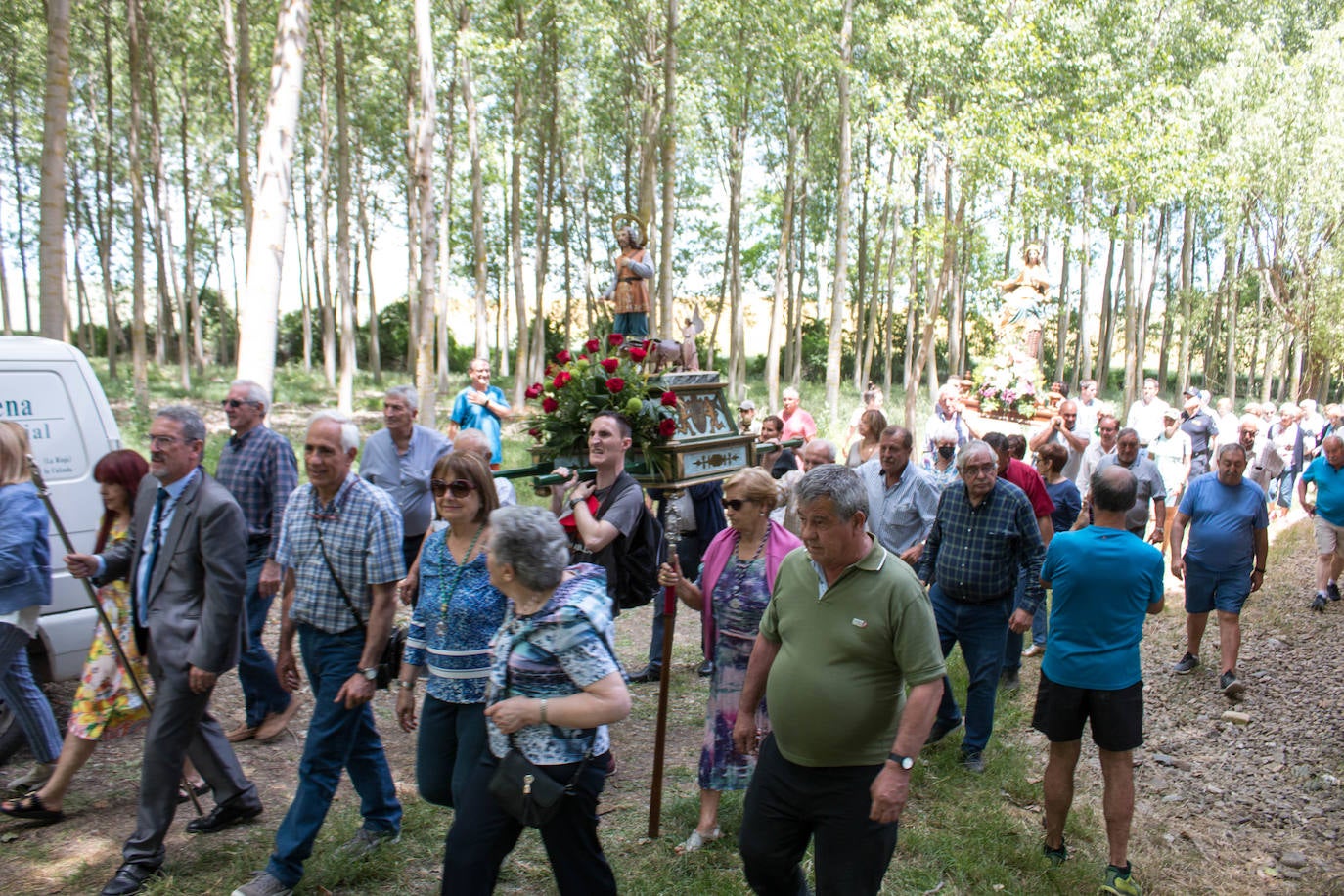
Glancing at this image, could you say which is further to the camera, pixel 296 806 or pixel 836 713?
pixel 296 806

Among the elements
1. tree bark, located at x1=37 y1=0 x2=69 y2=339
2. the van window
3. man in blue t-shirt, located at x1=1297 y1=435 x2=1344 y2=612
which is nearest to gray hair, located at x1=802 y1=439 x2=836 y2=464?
the van window

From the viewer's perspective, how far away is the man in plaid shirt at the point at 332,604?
404 cm

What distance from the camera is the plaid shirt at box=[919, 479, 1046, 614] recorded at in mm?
5715

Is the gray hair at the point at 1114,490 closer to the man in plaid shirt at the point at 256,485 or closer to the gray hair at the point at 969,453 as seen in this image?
the gray hair at the point at 969,453

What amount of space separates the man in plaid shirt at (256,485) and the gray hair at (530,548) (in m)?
3.06

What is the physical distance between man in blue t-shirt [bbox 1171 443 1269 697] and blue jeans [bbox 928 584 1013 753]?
259 centimetres

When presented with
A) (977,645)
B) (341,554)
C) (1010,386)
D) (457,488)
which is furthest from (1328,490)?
(341,554)

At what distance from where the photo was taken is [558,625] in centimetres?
310

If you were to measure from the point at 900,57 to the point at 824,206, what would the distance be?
14.0 metres

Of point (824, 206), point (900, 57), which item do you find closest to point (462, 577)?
point (900, 57)

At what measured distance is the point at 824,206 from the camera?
3706 centimetres

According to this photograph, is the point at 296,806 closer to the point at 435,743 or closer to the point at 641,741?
the point at 435,743

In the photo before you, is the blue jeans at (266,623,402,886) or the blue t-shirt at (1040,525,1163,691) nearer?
the blue jeans at (266,623,402,886)

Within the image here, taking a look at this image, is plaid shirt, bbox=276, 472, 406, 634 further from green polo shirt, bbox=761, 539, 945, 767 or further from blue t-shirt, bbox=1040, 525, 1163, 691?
blue t-shirt, bbox=1040, 525, 1163, 691
